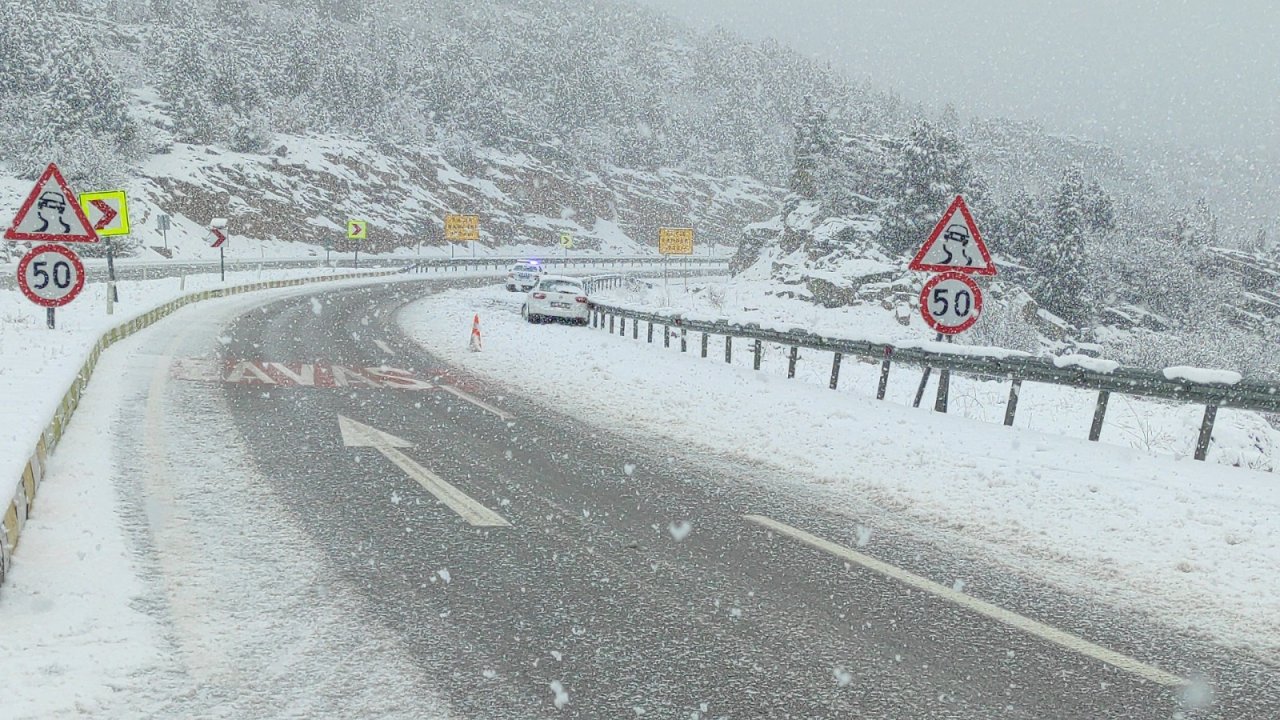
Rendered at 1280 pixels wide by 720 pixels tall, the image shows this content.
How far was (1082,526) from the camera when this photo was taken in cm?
622

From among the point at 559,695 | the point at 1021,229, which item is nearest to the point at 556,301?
the point at 559,695

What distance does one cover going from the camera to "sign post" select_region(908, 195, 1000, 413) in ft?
34.8

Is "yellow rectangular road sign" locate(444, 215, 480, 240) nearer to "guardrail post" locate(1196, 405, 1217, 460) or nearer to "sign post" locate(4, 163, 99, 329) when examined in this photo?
"sign post" locate(4, 163, 99, 329)

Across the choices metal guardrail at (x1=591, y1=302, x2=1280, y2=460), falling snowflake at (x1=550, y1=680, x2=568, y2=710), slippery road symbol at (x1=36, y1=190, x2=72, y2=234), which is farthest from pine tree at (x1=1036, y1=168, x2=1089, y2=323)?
falling snowflake at (x1=550, y1=680, x2=568, y2=710)

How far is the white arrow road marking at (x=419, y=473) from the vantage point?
584 cm

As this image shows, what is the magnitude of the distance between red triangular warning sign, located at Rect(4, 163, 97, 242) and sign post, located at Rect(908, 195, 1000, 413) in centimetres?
1172

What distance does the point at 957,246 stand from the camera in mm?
10664

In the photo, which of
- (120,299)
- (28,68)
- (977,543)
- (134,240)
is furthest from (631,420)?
(28,68)

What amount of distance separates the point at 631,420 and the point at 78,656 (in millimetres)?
6970

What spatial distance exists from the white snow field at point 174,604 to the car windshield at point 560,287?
680 inches

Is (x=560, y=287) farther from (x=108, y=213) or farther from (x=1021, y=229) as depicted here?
(x=1021, y=229)

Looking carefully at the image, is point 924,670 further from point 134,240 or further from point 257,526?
point 134,240

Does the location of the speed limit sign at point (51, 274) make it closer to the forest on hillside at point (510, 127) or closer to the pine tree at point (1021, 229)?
the forest on hillside at point (510, 127)

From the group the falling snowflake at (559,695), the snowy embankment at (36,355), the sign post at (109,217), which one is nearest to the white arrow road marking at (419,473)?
the falling snowflake at (559,695)
